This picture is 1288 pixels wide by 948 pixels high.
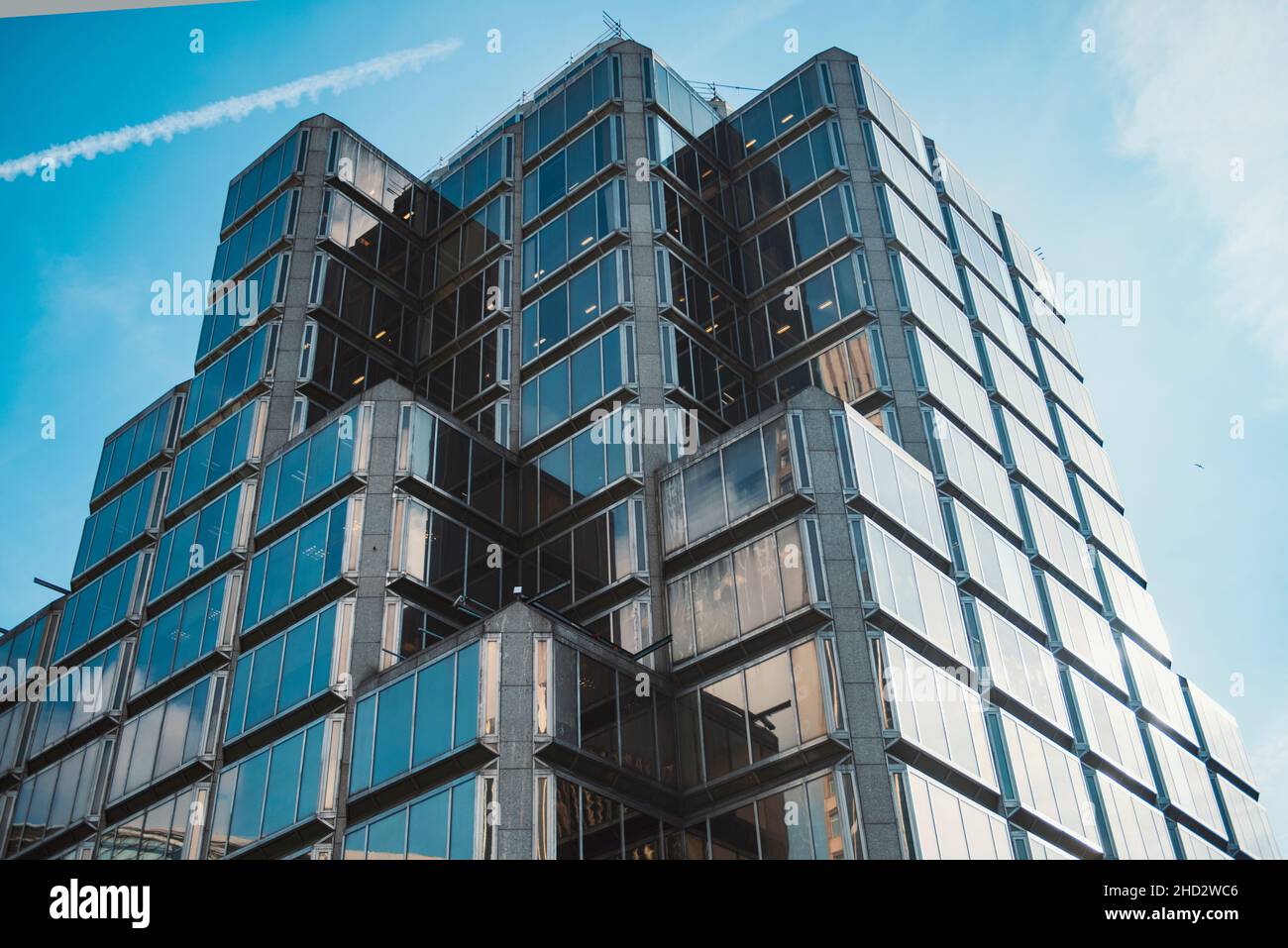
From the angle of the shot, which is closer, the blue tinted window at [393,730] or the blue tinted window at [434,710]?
the blue tinted window at [434,710]

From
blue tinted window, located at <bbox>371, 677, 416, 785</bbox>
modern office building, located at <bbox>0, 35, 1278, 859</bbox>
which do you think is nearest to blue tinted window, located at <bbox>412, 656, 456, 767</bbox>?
modern office building, located at <bbox>0, 35, 1278, 859</bbox>

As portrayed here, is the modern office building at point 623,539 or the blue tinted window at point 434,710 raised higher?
the modern office building at point 623,539

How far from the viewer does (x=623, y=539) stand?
48250 mm

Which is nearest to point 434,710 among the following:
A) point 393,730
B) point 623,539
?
point 393,730

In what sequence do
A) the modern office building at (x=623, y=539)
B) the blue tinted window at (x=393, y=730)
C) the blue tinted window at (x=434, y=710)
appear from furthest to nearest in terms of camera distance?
1. the modern office building at (x=623, y=539)
2. the blue tinted window at (x=393, y=730)
3. the blue tinted window at (x=434, y=710)

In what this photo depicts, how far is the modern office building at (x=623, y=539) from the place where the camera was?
39531mm

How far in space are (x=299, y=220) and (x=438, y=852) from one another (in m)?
39.6

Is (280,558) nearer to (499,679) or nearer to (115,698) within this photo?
(115,698)

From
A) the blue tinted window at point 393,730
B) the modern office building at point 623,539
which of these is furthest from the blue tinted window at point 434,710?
the blue tinted window at point 393,730

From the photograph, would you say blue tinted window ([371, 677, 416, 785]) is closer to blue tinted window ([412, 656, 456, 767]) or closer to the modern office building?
the modern office building

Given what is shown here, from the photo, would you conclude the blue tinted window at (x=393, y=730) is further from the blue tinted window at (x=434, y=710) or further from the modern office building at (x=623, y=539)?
the blue tinted window at (x=434, y=710)

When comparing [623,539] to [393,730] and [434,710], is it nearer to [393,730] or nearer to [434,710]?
[434,710]

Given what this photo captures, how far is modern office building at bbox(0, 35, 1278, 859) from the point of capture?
130 feet
